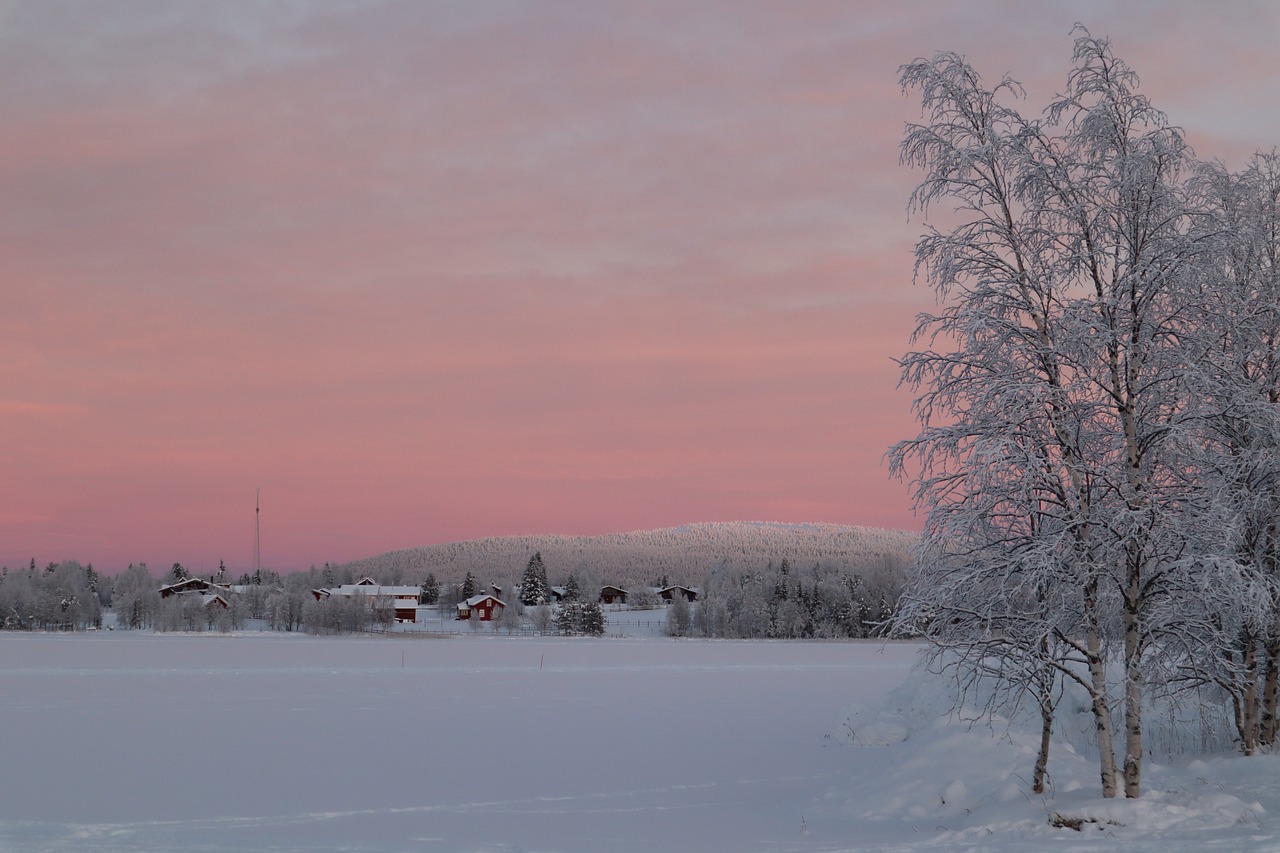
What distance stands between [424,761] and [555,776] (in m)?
3.79

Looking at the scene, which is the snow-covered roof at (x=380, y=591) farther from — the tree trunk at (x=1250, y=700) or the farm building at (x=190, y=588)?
the tree trunk at (x=1250, y=700)

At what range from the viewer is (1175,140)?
15.3 m

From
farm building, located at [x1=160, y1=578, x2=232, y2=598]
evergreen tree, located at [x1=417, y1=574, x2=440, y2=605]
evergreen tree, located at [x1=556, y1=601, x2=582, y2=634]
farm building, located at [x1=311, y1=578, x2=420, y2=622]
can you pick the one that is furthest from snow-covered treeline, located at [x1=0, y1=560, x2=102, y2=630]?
evergreen tree, located at [x1=556, y1=601, x2=582, y2=634]

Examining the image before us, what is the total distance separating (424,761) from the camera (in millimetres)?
24844

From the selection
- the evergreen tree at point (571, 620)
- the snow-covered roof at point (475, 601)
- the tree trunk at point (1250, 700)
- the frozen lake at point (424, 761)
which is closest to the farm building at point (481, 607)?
the snow-covered roof at point (475, 601)

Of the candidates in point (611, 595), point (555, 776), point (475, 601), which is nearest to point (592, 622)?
point (475, 601)

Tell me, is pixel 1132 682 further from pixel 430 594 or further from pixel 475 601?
pixel 430 594

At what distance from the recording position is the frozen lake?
16.2 m

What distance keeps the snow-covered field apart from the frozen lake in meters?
0.11

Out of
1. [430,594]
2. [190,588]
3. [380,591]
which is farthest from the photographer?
[430,594]

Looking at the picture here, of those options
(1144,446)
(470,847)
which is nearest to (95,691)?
(470,847)

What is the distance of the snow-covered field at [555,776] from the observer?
14.7m

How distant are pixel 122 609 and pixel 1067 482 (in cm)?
15706

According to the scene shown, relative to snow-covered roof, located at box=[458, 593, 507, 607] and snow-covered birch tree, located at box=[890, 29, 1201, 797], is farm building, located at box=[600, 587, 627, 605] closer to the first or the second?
snow-covered roof, located at box=[458, 593, 507, 607]
